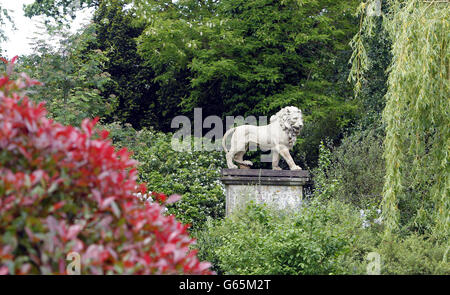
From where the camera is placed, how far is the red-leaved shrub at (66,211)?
6.14ft

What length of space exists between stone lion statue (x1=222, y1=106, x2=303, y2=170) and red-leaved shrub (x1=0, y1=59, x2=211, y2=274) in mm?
5897

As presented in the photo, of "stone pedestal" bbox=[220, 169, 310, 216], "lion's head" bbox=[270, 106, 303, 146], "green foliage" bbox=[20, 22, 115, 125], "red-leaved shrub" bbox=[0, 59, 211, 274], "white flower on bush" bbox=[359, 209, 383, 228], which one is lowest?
"white flower on bush" bbox=[359, 209, 383, 228]

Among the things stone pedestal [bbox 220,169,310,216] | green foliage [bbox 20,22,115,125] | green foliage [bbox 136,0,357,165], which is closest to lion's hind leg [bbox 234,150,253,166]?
stone pedestal [bbox 220,169,310,216]

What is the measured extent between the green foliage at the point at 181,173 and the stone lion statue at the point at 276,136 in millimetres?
2190

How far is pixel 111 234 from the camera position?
200 cm

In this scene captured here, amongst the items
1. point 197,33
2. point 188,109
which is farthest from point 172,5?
point 188,109

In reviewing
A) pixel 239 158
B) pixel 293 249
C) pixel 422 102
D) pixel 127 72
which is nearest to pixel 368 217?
pixel 422 102

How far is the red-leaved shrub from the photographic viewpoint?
Answer: 1.87 metres

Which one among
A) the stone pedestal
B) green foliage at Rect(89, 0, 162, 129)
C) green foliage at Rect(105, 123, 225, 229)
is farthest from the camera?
green foliage at Rect(89, 0, 162, 129)

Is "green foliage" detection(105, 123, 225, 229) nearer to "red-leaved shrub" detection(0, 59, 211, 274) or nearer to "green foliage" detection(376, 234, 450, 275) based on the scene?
"green foliage" detection(376, 234, 450, 275)

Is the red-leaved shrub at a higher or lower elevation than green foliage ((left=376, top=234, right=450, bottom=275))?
higher

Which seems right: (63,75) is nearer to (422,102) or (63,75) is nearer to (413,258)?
(422,102)

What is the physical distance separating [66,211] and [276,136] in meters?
6.32
